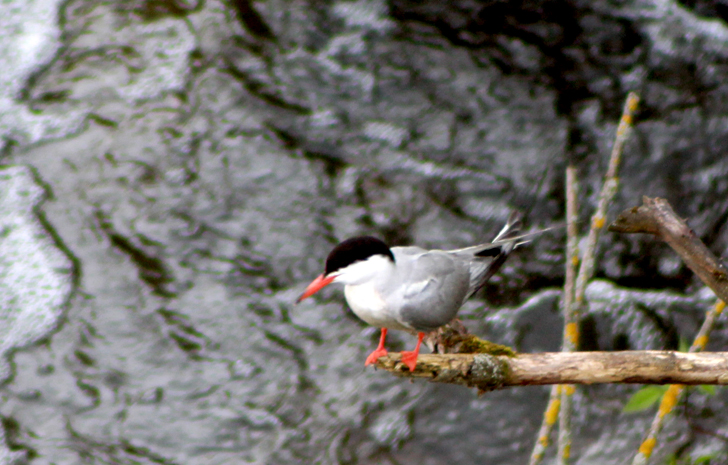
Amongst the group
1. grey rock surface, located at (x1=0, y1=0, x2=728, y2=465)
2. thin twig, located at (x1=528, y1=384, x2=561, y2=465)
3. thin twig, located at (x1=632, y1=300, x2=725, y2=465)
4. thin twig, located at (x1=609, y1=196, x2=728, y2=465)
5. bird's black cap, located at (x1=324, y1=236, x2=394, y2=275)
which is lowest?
grey rock surface, located at (x1=0, y1=0, x2=728, y2=465)

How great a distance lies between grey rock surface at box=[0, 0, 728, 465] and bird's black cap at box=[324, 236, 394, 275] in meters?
2.23

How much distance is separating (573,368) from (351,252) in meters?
1.04

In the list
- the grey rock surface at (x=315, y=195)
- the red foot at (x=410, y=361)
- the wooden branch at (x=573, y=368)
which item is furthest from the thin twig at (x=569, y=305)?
the grey rock surface at (x=315, y=195)

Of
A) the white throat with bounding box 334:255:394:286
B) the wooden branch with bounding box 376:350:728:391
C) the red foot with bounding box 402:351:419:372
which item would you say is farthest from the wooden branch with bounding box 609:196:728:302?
the red foot with bounding box 402:351:419:372

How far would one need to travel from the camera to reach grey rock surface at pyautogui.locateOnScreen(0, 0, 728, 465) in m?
4.93

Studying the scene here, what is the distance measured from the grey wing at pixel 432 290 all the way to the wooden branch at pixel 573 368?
345mm

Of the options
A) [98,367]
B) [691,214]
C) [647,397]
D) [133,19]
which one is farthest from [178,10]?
[647,397]

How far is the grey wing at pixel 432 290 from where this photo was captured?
3035 mm

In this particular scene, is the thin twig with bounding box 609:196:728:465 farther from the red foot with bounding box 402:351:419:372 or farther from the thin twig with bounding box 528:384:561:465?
the red foot with bounding box 402:351:419:372

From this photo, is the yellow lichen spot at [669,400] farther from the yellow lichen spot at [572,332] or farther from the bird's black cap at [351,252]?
the bird's black cap at [351,252]

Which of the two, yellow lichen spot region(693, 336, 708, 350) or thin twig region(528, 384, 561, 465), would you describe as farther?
yellow lichen spot region(693, 336, 708, 350)

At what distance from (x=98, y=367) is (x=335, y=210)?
2398 mm

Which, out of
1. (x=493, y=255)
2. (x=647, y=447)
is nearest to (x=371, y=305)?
(x=493, y=255)

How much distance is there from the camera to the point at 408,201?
6270 mm
